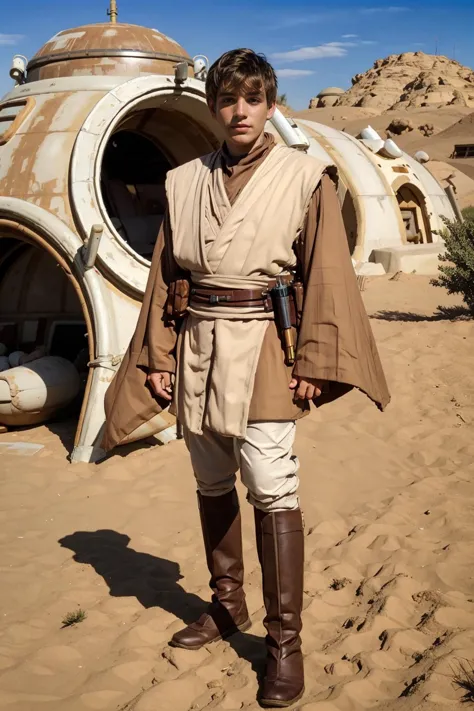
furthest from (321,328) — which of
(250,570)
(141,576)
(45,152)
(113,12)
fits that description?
(113,12)

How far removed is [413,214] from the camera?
1258 centimetres

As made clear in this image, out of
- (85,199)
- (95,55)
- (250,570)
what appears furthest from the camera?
(95,55)

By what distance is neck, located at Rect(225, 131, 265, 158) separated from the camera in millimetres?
2539

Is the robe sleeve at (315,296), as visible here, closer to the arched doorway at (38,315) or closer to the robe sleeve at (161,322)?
the robe sleeve at (161,322)

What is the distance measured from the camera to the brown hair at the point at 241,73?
2.44 meters

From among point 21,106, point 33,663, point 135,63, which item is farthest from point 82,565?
point 135,63

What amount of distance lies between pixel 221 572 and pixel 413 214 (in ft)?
34.8

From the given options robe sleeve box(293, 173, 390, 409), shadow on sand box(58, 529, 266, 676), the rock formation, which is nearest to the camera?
robe sleeve box(293, 173, 390, 409)

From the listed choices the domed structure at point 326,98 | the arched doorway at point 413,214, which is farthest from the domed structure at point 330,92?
the arched doorway at point 413,214

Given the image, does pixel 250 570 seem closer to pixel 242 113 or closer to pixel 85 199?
pixel 242 113

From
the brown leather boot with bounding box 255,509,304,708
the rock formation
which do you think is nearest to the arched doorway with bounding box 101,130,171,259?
the brown leather boot with bounding box 255,509,304,708

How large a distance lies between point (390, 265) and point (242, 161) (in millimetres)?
8018

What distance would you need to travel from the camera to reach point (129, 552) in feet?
12.3

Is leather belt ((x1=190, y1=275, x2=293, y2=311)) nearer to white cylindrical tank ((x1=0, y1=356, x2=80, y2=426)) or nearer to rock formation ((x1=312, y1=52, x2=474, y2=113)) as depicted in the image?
white cylindrical tank ((x1=0, y1=356, x2=80, y2=426))
